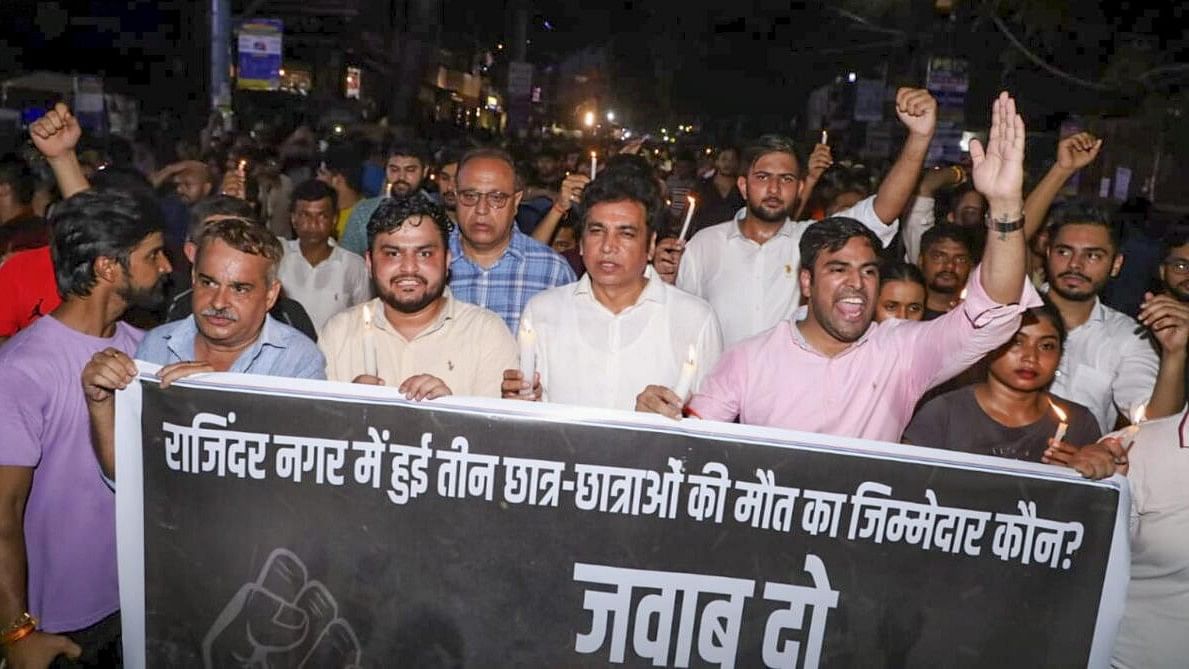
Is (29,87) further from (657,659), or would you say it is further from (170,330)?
(657,659)

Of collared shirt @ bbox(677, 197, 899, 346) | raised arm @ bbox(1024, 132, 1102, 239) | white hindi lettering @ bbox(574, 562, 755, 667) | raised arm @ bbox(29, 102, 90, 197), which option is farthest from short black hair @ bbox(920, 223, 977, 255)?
raised arm @ bbox(29, 102, 90, 197)

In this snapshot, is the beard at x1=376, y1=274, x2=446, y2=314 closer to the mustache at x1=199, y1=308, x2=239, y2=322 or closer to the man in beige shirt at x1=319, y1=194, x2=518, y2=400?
the man in beige shirt at x1=319, y1=194, x2=518, y2=400

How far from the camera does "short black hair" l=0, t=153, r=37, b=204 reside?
23.1 ft

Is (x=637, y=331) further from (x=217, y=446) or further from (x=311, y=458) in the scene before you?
(x=217, y=446)

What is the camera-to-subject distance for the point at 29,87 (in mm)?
22094

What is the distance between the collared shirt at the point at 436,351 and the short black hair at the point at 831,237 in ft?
3.84

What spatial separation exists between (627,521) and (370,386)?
0.87m

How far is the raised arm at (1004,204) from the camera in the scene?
10.5 feet

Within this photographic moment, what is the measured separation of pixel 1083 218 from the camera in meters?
4.80

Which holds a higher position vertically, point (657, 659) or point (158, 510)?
point (158, 510)

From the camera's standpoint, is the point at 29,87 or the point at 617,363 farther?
the point at 29,87

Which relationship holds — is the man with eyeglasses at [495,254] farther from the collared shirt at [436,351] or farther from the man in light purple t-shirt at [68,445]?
the man in light purple t-shirt at [68,445]

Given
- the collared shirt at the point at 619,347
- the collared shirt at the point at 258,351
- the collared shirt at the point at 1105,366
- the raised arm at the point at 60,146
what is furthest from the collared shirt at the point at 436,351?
the collared shirt at the point at 1105,366

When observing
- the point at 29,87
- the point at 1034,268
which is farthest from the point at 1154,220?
the point at 29,87
